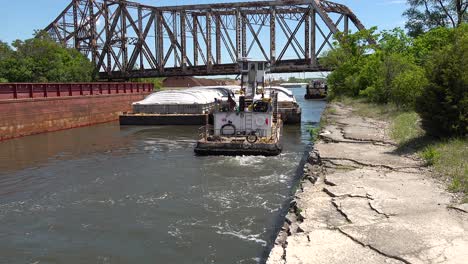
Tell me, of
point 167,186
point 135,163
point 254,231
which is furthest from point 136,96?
point 254,231

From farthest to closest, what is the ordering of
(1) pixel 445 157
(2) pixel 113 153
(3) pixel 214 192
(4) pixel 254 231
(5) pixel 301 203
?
(2) pixel 113 153, (3) pixel 214 192, (1) pixel 445 157, (4) pixel 254 231, (5) pixel 301 203

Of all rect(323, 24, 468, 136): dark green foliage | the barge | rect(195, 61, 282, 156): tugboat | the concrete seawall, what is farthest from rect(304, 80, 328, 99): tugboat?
rect(195, 61, 282, 156): tugboat

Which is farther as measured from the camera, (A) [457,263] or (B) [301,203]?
(B) [301,203]

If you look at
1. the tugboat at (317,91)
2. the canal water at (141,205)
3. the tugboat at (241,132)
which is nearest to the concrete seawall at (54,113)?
the canal water at (141,205)

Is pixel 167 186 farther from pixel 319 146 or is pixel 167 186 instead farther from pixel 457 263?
pixel 457 263

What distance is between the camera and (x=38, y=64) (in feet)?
170

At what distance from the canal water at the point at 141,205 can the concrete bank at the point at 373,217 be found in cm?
130

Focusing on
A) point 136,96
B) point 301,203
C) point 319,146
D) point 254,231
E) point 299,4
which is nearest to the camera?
point 301,203

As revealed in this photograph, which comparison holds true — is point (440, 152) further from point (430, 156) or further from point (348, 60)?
point (348, 60)

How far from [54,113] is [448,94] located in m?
26.4

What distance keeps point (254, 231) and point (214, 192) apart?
3.52 metres

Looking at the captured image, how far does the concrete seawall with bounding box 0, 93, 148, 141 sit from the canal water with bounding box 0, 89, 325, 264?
5.78 metres

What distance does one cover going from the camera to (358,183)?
9.69 meters

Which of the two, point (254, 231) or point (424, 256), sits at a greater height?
point (424, 256)
